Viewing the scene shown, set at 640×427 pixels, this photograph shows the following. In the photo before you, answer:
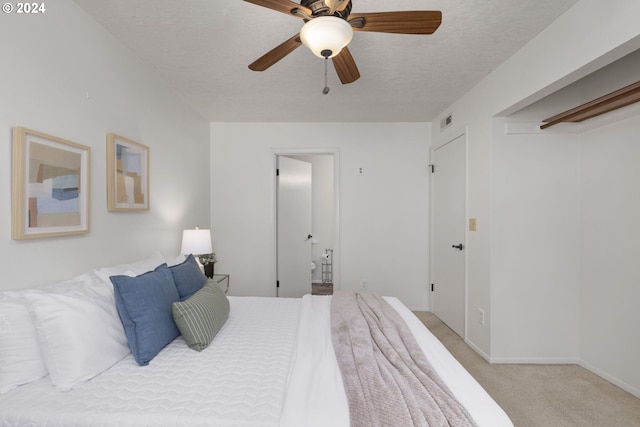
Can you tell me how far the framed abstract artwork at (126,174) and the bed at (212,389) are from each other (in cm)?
62

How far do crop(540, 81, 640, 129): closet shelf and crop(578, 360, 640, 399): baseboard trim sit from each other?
1.93 m

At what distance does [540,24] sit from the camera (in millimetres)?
1896

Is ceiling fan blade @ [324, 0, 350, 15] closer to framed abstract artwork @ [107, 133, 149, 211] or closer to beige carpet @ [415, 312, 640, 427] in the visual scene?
framed abstract artwork @ [107, 133, 149, 211]

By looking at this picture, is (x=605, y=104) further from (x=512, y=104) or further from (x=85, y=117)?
(x=85, y=117)

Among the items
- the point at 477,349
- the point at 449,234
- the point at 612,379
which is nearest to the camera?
the point at 612,379

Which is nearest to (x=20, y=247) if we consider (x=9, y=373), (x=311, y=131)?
(x=9, y=373)

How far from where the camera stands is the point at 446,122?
3416mm

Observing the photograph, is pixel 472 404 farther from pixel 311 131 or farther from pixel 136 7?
pixel 311 131

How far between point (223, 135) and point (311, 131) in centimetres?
116

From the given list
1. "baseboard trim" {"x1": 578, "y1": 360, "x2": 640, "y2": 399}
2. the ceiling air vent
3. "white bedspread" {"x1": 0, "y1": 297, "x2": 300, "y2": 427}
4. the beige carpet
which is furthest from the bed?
the ceiling air vent

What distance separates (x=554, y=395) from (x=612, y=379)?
0.54m

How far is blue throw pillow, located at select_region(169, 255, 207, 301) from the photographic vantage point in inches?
72.6

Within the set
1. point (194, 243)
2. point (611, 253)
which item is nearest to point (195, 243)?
point (194, 243)

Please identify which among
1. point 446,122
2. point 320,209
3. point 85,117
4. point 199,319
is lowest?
point 199,319
